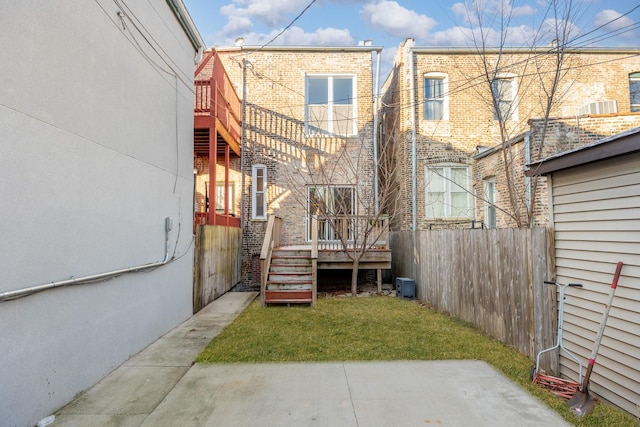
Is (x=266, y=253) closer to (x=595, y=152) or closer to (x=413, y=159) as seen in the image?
(x=413, y=159)

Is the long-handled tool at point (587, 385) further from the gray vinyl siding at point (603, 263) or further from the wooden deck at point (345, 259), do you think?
the wooden deck at point (345, 259)

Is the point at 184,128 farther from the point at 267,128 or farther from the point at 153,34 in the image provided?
the point at 267,128

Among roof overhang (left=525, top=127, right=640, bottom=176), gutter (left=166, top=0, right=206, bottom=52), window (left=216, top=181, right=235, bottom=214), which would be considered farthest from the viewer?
window (left=216, top=181, right=235, bottom=214)

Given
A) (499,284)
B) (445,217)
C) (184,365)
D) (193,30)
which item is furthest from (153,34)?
(445,217)

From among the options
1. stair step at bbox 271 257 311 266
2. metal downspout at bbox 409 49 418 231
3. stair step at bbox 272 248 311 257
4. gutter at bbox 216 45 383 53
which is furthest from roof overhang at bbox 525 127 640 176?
gutter at bbox 216 45 383 53

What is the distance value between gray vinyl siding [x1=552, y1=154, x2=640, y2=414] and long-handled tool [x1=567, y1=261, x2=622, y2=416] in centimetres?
11

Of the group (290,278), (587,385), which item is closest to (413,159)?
(290,278)

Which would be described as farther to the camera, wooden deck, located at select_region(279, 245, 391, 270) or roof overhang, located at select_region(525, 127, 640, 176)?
wooden deck, located at select_region(279, 245, 391, 270)

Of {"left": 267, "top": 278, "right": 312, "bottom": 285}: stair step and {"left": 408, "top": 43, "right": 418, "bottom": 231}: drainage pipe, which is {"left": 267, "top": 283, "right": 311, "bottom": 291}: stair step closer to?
{"left": 267, "top": 278, "right": 312, "bottom": 285}: stair step

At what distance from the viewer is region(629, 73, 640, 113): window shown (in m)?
12.2

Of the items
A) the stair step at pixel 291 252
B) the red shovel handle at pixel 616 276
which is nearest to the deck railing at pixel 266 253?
the stair step at pixel 291 252

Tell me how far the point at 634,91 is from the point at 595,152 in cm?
1229

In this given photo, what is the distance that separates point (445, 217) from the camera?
12.2m

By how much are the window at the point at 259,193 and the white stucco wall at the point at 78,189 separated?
5748 mm
